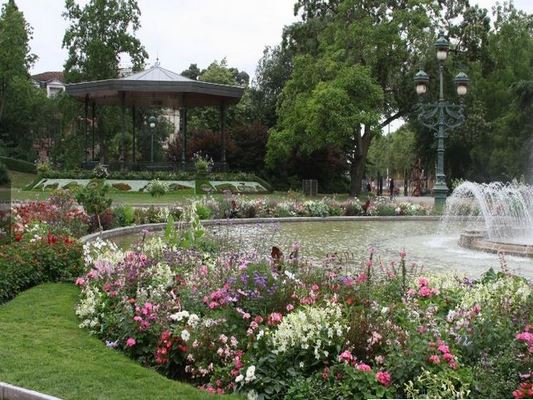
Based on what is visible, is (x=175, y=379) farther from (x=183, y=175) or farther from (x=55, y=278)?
(x=183, y=175)

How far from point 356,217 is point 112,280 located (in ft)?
54.6

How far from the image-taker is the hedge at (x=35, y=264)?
28.3ft

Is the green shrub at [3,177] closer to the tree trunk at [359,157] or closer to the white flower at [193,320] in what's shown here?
the tree trunk at [359,157]

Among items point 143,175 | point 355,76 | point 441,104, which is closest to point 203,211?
point 441,104

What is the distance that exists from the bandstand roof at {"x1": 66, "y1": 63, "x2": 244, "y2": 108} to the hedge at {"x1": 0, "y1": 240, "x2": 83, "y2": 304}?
81.4 ft

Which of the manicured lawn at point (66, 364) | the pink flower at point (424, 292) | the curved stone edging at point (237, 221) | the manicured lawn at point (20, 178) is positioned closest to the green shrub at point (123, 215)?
the curved stone edging at point (237, 221)

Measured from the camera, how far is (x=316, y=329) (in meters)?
5.10

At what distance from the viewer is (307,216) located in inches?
898

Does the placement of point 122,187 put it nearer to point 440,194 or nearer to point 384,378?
point 440,194

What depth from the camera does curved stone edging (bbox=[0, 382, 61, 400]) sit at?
4840 millimetres

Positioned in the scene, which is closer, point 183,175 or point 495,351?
point 495,351

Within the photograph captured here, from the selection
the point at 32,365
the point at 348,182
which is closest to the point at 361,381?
the point at 32,365

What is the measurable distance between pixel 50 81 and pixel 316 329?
92553 mm

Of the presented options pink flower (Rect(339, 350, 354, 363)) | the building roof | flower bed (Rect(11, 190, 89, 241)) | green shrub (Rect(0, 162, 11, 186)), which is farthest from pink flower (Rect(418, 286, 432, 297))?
the building roof
